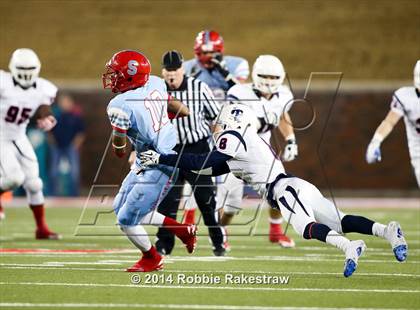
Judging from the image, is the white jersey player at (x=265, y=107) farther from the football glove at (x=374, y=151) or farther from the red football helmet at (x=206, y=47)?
the red football helmet at (x=206, y=47)

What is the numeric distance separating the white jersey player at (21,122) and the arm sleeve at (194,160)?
3.25 m

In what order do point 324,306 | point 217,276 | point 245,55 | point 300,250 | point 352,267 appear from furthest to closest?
point 245,55
point 300,250
point 217,276
point 352,267
point 324,306

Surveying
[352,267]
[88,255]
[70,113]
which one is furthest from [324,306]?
[70,113]

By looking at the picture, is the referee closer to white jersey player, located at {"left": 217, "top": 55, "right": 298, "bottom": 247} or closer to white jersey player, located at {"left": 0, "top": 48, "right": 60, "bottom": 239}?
white jersey player, located at {"left": 217, "top": 55, "right": 298, "bottom": 247}

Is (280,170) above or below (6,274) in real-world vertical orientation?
above

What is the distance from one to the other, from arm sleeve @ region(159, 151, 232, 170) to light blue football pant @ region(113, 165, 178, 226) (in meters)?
0.30

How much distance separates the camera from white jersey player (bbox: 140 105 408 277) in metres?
5.97

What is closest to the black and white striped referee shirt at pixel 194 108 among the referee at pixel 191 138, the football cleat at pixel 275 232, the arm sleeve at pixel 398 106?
the referee at pixel 191 138

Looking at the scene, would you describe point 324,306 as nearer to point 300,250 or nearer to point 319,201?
point 319,201

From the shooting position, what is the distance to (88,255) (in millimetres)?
7613

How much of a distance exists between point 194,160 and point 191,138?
1708 mm

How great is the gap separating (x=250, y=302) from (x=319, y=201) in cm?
132

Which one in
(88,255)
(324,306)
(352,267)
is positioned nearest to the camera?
(324,306)

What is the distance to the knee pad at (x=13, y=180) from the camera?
897 cm
